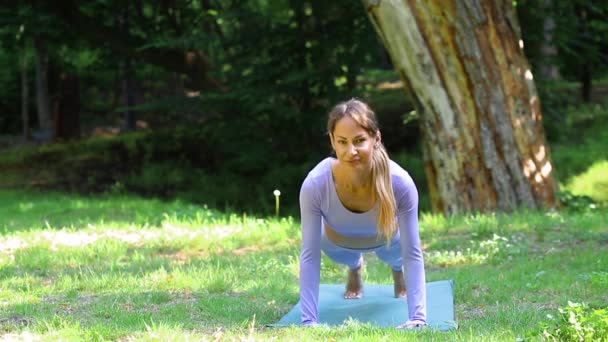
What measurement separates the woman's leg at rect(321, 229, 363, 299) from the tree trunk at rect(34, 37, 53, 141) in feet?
39.3

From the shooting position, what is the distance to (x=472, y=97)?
11094 millimetres

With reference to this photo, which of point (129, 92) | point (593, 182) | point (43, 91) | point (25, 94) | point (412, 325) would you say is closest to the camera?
point (412, 325)

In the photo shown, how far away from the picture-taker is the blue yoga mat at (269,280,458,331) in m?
5.55

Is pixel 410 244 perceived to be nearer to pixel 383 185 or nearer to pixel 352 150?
pixel 383 185

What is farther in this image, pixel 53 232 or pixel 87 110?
pixel 87 110

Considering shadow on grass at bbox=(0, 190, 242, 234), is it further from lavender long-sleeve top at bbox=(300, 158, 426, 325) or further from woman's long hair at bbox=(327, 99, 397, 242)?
woman's long hair at bbox=(327, 99, 397, 242)

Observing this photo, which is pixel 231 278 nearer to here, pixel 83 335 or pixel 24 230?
pixel 83 335

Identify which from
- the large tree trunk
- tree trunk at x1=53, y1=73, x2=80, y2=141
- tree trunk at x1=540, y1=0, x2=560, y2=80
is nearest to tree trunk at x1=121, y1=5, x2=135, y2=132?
tree trunk at x1=53, y1=73, x2=80, y2=141

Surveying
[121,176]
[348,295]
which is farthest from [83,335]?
[121,176]

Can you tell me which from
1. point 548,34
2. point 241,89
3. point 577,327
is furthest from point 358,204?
point 548,34

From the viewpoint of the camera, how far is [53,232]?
9.63 m

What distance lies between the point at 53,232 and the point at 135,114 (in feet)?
49.3

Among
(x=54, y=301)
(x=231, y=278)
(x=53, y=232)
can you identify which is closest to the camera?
(x=54, y=301)

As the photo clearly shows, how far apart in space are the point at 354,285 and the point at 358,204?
99 centimetres
